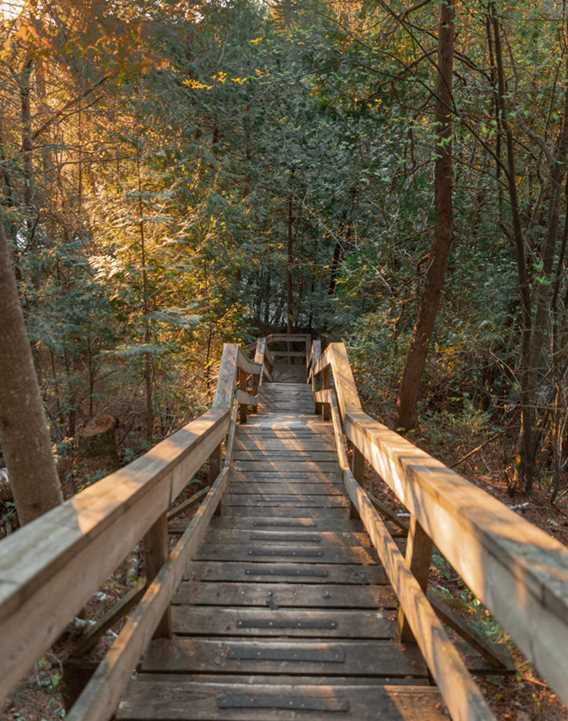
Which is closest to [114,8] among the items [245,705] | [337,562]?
[337,562]

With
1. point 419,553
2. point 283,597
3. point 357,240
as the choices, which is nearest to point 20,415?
point 283,597

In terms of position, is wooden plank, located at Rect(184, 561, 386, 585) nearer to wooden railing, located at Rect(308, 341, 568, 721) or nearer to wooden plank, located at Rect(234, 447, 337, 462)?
wooden railing, located at Rect(308, 341, 568, 721)

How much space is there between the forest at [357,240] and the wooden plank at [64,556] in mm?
2152

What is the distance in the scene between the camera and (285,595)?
106 inches

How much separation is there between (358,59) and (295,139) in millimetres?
9928

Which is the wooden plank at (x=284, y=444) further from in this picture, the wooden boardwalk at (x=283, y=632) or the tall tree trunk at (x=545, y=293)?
the tall tree trunk at (x=545, y=293)

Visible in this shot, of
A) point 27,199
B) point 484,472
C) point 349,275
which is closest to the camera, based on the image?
point 484,472

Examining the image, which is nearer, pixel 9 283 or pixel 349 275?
pixel 9 283

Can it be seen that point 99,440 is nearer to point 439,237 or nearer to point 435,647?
point 439,237

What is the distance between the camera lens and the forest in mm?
6172

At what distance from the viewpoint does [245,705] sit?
1.84 meters

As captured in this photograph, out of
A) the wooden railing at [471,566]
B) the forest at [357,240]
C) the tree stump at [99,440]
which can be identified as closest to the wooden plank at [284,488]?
the forest at [357,240]

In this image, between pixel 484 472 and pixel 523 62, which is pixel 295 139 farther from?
pixel 484 472

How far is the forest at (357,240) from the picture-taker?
6.17m
